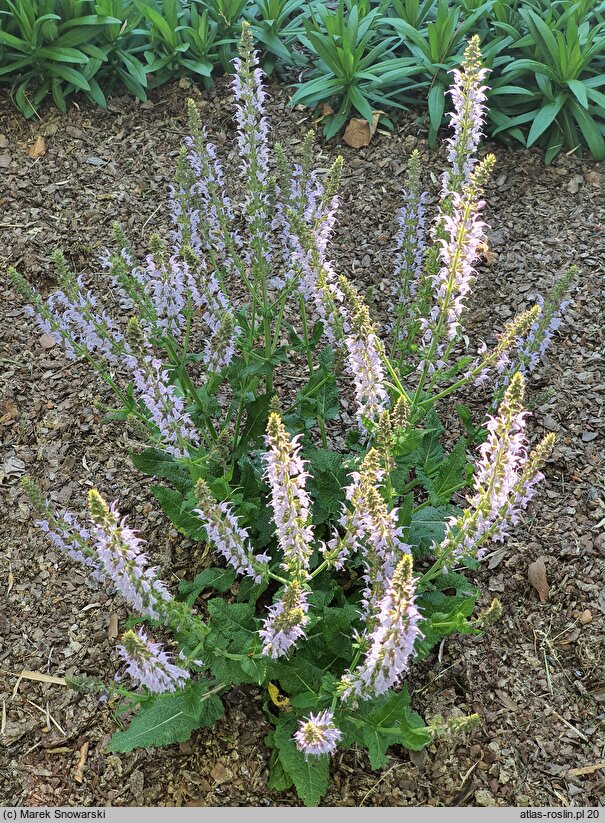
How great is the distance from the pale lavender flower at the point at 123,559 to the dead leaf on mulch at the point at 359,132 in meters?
3.66

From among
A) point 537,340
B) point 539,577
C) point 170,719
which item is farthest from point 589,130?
point 170,719

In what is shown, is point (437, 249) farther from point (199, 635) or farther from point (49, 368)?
point (49, 368)

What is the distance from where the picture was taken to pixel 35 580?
12.1ft

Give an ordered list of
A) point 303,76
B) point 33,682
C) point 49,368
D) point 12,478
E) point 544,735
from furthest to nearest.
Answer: point 303,76
point 49,368
point 12,478
point 33,682
point 544,735

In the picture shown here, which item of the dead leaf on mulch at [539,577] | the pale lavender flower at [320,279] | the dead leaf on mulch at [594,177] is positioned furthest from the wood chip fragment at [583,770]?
the dead leaf on mulch at [594,177]

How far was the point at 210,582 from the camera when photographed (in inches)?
124

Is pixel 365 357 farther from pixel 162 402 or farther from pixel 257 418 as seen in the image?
pixel 257 418

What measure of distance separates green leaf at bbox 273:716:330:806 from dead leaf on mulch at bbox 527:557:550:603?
125 cm

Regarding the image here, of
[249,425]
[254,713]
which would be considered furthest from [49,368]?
[254,713]

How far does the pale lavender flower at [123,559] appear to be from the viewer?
214 centimetres

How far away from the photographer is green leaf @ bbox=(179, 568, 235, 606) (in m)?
3.13

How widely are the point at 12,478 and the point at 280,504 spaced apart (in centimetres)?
213

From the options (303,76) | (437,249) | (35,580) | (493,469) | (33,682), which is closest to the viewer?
(493,469)

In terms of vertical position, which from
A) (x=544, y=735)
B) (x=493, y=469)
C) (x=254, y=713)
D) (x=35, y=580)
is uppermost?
(x=493, y=469)
